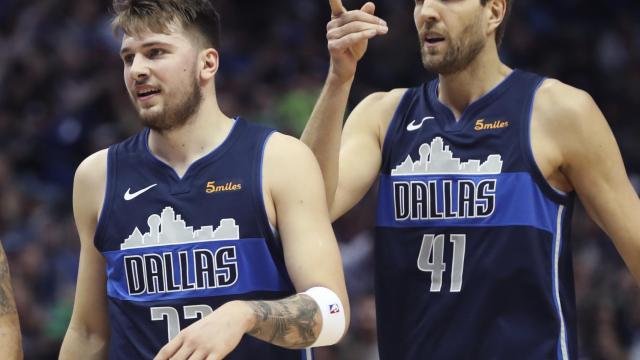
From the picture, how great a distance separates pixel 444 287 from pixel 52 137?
8104 mm

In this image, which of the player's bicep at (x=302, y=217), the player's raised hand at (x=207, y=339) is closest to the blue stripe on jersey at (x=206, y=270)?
the player's bicep at (x=302, y=217)

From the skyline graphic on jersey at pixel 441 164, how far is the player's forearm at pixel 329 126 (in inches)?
14.3

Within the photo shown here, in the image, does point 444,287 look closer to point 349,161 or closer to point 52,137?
point 349,161

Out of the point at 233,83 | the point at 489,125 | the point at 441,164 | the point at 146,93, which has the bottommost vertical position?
the point at 441,164

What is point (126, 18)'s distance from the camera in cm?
451

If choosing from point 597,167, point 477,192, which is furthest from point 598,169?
point 477,192

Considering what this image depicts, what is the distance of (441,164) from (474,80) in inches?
15.0

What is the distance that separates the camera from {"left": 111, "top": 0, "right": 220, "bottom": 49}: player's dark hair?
4.48m

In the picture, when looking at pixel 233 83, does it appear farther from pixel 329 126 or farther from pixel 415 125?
pixel 329 126

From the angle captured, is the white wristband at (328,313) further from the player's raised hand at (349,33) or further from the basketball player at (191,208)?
the player's raised hand at (349,33)

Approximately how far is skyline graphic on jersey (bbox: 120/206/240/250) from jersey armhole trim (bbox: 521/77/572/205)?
4.07 ft

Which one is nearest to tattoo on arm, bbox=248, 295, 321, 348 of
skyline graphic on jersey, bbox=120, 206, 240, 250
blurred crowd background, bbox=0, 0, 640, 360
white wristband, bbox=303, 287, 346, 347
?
white wristband, bbox=303, 287, 346, 347

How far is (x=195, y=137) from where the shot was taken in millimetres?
4590

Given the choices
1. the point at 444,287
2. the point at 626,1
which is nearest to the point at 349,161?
the point at 444,287
